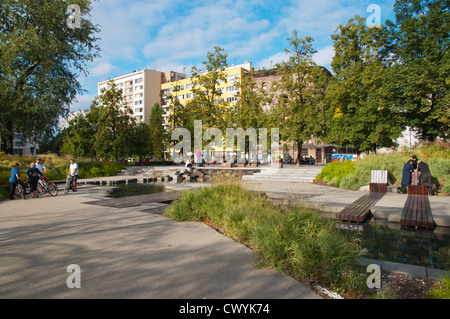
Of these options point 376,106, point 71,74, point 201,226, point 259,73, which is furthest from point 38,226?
point 259,73

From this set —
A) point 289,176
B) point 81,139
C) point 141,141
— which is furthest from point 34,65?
point 289,176

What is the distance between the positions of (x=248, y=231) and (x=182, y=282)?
205 centimetres

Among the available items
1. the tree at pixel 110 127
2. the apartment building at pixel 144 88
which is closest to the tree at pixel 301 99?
the tree at pixel 110 127

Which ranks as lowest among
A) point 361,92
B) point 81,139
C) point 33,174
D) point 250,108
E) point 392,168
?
point 33,174

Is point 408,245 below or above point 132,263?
below

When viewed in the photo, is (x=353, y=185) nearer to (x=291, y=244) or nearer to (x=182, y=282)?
(x=291, y=244)

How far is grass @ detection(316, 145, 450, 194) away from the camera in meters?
12.1

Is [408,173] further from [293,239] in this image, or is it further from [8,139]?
[8,139]

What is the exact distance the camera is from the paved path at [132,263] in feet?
10.3

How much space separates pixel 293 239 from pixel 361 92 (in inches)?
875

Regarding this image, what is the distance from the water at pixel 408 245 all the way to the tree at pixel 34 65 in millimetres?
21101

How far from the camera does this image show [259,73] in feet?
217

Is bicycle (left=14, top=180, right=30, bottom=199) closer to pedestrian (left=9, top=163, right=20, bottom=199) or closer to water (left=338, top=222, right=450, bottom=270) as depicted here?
pedestrian (left=9, top=163, right=20, bottom=199)

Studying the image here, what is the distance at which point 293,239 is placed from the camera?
412 cm
